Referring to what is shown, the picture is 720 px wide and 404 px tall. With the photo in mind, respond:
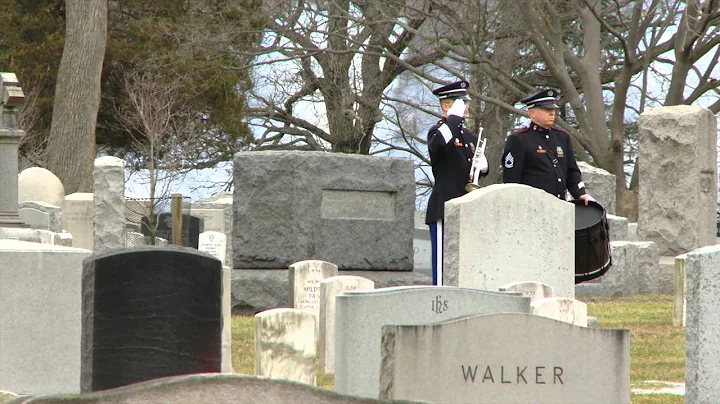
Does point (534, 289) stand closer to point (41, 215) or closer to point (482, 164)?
point (482, 164)

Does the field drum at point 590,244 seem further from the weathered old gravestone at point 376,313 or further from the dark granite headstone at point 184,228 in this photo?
the dark granite headstone at point 184,228

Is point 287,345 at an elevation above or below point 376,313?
below

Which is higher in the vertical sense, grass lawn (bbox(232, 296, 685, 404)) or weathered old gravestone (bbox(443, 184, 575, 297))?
weathered old gravestone (bbox(443, 184, 575, 297))

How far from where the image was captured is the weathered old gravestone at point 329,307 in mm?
8734

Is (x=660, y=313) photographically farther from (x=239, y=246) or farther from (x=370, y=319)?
(x=370, y=319)

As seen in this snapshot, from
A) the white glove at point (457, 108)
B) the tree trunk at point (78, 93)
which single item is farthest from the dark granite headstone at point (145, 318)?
the tree trunk at point (78, 93)

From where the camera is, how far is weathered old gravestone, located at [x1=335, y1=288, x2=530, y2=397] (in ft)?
19.4

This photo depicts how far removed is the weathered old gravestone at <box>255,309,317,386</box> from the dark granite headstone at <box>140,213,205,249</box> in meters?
10.8

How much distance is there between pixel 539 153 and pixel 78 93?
17.7 meters

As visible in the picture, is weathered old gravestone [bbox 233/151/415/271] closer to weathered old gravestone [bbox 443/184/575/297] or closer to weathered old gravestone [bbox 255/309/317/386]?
weathered old gravestone [bbox 443/184/575/297]

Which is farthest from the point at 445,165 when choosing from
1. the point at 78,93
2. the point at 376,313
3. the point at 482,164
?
the point at 78,93

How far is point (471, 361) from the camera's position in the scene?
4.98 m

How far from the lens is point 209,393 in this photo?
385 cm

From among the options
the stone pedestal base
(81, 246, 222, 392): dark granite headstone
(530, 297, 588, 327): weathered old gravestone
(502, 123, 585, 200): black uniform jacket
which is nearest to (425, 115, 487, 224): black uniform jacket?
(502, 123, 585, 200): black uniform jacket
